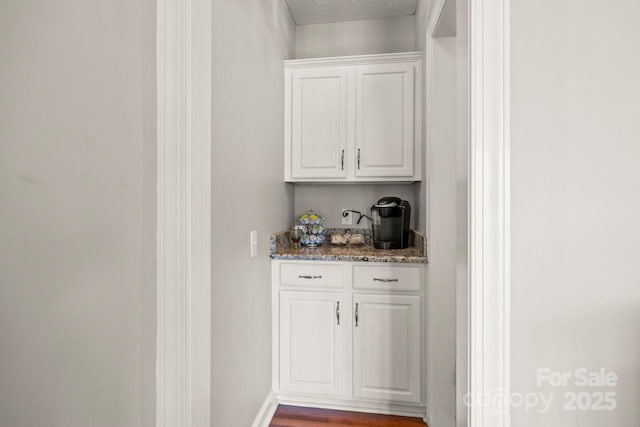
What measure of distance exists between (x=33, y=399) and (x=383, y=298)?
1613 millimetres

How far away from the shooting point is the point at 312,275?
209 cm

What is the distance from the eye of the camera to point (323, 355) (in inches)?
82.0

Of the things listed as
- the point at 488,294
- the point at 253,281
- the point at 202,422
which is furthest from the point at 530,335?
the point at 253,281

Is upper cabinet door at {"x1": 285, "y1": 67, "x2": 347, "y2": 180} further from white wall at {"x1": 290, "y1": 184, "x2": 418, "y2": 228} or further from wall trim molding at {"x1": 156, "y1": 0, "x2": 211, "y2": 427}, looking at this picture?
wall trim molding at {"x1": 156, "y1": 0, "x2": 211, "y2": 427}

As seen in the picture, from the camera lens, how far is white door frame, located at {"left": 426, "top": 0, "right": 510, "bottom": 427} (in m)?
0.98

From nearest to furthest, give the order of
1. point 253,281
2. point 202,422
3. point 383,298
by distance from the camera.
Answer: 1. point 202,422
2. point 253,281
3. point 383,298

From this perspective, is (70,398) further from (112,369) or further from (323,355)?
(323,355)

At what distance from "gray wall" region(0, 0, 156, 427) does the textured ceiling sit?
1813mm

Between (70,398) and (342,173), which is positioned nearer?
(70,398)

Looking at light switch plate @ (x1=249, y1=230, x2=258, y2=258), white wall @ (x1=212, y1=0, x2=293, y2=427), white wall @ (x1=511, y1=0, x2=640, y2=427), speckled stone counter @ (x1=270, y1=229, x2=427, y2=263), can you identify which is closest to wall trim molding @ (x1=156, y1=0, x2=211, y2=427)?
white wall @ (x1=212, y1=0, x2=293, y2=427)

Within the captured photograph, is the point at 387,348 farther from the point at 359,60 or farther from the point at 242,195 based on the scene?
the point at 359,60

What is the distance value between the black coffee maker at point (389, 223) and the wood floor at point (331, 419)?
1.03 meters

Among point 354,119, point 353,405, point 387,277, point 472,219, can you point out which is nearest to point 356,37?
point 354,119

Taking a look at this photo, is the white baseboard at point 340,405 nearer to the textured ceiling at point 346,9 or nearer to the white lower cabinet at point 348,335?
the white lower cabinet at point 348,335
